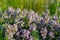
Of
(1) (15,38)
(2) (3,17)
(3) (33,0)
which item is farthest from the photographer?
(3) (33,0)

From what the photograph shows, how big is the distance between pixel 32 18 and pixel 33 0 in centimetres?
150

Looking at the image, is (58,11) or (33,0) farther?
(33,0)

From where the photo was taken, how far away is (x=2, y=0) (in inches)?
198

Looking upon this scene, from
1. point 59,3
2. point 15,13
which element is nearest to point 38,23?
point 15,13

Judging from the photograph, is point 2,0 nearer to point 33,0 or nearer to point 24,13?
point 33,0

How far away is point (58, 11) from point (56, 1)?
450 mm

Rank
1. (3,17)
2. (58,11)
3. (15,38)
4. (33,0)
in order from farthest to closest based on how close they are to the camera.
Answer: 1. (33,0)
2. (58,11)
3. (3,17)
4. (15,38)

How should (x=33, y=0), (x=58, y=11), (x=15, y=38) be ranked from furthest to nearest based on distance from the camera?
1. (x=33, y=0)
2. (x=58, y=11)
3. (x=15, y=38)

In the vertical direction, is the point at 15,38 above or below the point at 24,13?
below

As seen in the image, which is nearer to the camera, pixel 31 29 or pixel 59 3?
pixel 31 29

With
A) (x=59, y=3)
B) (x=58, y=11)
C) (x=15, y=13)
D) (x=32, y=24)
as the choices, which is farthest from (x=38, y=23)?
(x=59, y=3)

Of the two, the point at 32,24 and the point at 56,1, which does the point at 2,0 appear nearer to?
the point at 56,1

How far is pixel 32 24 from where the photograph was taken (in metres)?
3.73

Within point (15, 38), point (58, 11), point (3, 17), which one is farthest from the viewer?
point (58, 11)
